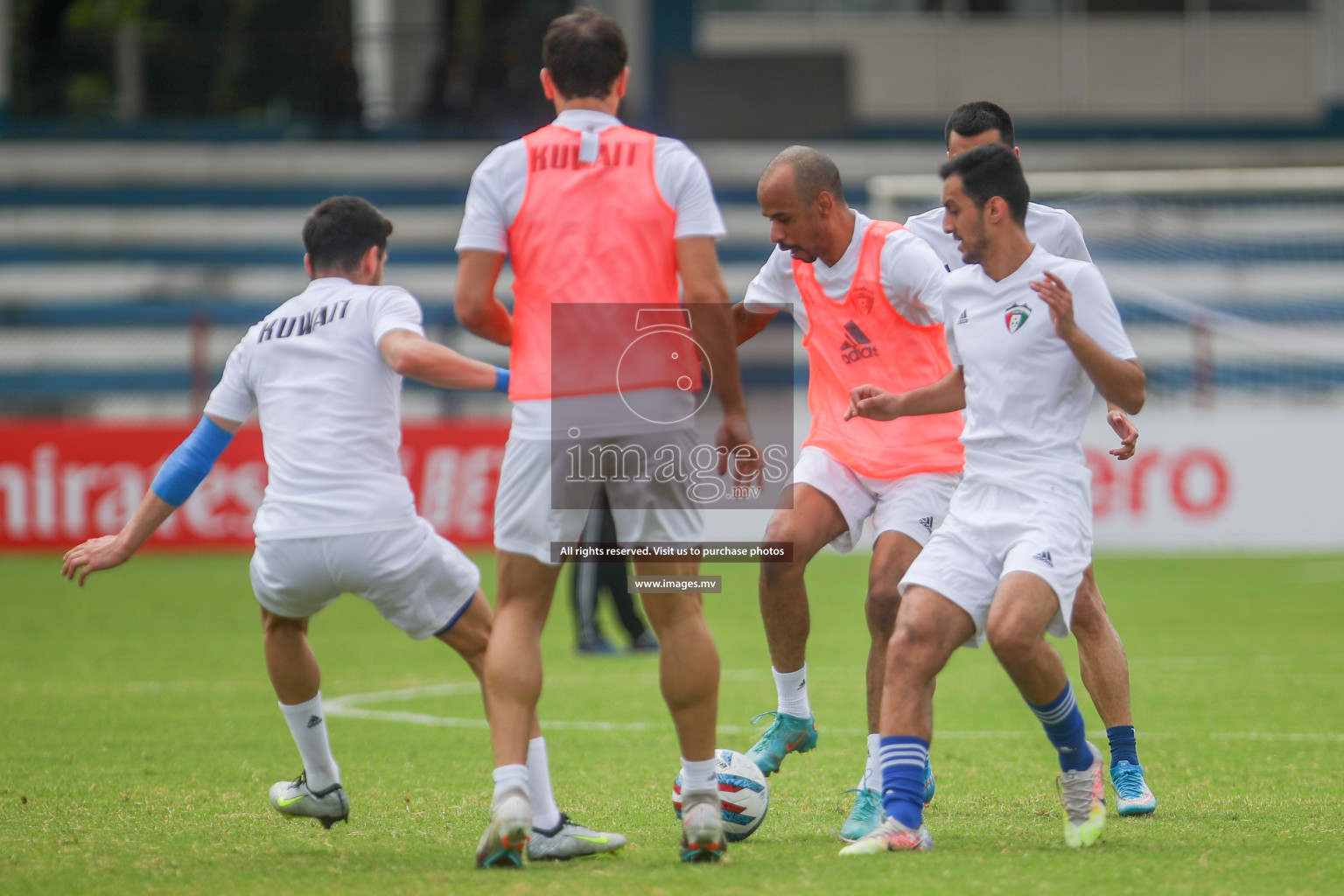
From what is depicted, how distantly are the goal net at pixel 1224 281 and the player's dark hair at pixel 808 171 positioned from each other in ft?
39.4

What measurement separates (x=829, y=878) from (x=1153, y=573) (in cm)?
1121

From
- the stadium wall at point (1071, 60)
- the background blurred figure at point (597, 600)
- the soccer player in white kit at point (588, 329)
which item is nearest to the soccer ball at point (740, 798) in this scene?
the soccer player in white kit at point (588, 329)

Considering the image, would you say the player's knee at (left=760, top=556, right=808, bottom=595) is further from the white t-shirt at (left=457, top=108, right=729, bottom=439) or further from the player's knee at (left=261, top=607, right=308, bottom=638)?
the player's knee at (left=261, top=607, right=308, bottom=638)

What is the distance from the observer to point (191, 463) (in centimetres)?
484

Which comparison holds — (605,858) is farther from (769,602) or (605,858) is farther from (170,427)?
(170,427)

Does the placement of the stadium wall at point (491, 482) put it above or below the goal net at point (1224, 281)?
below

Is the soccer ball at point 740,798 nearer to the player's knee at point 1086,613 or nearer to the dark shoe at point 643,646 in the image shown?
the player's knee at point 1086,613

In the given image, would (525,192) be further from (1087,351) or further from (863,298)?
(1087,351)

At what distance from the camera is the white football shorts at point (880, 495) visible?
5418mm

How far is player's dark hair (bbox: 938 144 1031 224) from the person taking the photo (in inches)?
183

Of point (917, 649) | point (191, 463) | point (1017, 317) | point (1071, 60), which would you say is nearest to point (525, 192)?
point (191, 463)

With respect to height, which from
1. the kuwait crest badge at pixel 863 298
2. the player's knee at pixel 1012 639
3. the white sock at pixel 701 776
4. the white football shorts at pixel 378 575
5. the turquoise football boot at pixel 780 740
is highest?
the kuwait crest badge at pixel 863 298

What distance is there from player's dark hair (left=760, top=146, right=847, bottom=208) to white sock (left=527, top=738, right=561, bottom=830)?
2.00 metres

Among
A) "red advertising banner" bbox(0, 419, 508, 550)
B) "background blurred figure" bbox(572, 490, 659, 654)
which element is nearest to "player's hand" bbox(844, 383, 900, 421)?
"background blurred figure" bbox(572, 490, 659, 654)
